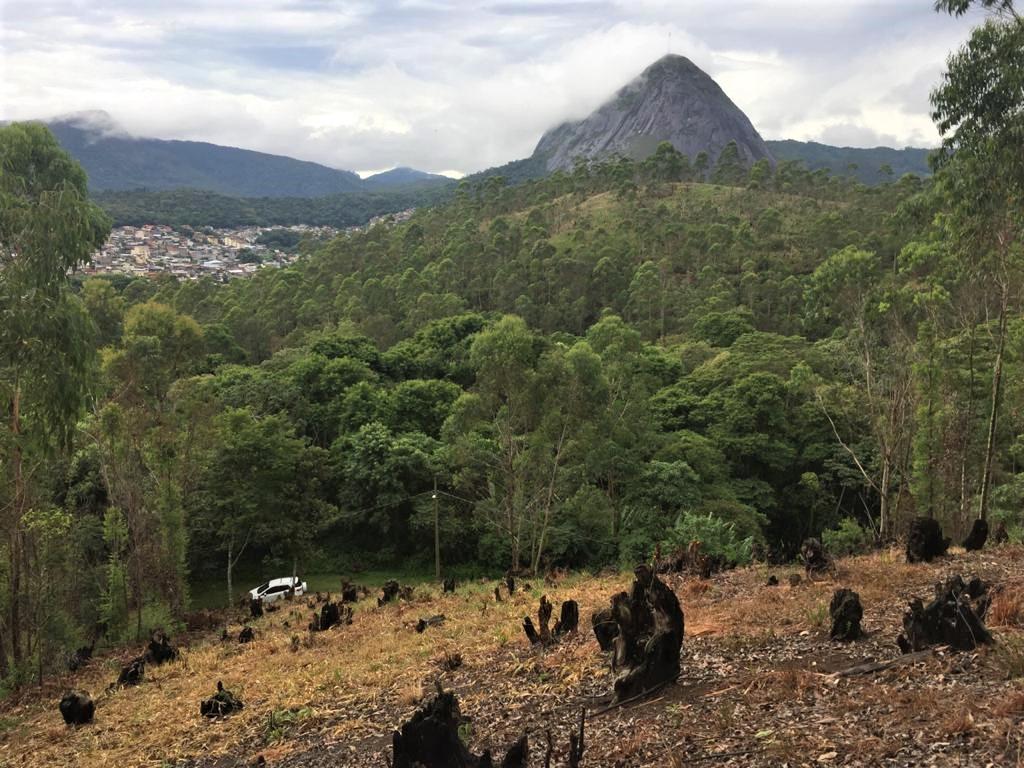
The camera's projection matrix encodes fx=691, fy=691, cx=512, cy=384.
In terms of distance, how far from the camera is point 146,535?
19688 millimetres

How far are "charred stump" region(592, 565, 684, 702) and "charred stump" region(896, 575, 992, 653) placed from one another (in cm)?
205

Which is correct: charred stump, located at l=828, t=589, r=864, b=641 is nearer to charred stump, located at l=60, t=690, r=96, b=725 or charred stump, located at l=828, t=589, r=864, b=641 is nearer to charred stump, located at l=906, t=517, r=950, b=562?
charred stump, located at l=906, t=517, r=950, b=562

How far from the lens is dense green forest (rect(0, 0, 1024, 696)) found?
11.3 metres

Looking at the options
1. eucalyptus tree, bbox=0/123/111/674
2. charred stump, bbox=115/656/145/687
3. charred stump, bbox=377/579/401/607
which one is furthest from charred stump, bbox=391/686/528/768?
charred stump, bbox=377/579/401/607

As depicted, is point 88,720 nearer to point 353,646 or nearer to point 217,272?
point 353,646

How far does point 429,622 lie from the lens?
12.2 metres

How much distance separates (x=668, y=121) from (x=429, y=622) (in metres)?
179

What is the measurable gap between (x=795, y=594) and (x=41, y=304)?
448 inches

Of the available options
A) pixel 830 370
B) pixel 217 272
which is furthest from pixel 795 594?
pixel 217 272

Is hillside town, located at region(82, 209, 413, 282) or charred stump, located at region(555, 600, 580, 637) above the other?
hillside town, located at region(82, 209, 413, 282)

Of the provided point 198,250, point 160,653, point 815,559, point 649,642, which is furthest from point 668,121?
point 649,642

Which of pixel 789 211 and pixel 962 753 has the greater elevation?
pixel 789 211

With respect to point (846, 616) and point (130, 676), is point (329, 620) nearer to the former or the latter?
point (130, 676)

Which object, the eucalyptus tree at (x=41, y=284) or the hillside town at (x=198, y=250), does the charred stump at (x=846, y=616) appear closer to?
the eucalyptus tree at (x=41, y=284)
